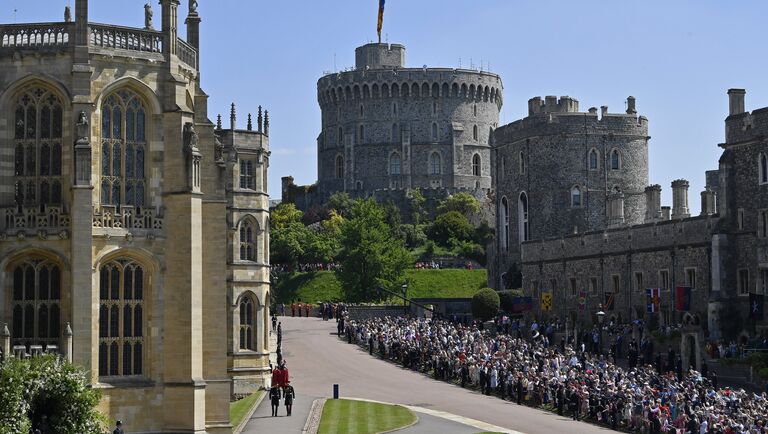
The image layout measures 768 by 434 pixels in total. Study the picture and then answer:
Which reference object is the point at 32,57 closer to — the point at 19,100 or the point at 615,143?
the point at 19,100

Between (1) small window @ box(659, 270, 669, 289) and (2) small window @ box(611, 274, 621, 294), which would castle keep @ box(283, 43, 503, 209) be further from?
(1) small window @ box(659, 270, 669, 289)

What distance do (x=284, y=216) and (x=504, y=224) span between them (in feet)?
125

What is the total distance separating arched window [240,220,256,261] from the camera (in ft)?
181

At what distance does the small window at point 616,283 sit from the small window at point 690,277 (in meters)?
6.40

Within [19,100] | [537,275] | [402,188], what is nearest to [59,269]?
[19,100]

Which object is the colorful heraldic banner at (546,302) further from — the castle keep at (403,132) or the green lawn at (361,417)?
the castle keep at (403,132)

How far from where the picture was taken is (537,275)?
79188mm

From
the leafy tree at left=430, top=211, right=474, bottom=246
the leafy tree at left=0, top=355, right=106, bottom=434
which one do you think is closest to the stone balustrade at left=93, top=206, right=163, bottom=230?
the leafy tree at left=0, top=355, right=106, bottom=434

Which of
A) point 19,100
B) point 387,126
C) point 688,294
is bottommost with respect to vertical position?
point 688,294

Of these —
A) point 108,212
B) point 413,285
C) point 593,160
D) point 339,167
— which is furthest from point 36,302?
point 339,167

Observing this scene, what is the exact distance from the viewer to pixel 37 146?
36.3 m

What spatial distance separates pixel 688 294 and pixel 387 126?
82.0 meters

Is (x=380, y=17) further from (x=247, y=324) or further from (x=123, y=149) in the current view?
(x=123, y=149)

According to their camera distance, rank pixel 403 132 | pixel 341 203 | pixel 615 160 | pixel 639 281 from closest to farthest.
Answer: pixel 639 281, pixel 615 160, pixel 341 203, pixel 403 132
